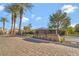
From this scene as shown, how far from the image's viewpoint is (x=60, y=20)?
2.92 m

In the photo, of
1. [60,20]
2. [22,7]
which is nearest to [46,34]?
[60,20]

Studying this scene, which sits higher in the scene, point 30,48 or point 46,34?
point 46,34

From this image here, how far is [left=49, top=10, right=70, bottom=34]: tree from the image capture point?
2.92 metres

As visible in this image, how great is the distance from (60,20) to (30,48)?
18.8 inches

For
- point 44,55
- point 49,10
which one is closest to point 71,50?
point 44,55

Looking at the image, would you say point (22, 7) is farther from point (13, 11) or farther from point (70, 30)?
point (70, 30)

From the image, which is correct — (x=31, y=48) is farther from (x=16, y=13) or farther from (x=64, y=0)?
(x=64, y=0)

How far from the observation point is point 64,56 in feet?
9.47

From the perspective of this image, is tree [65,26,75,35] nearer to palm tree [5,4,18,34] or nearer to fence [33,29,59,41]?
fence [33,29,59,41]

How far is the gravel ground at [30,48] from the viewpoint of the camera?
2.91 meters

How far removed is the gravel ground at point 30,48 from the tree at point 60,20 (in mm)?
237

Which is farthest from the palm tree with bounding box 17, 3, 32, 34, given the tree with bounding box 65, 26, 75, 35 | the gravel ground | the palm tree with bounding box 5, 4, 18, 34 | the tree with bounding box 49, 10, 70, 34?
the tree with bounding box 65, 26, 75, 35

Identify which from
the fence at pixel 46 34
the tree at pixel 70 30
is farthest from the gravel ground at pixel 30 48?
the tree at pixel 70 30

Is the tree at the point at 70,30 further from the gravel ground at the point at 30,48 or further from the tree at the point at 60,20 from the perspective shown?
the gravel ground at the point at 30,48
